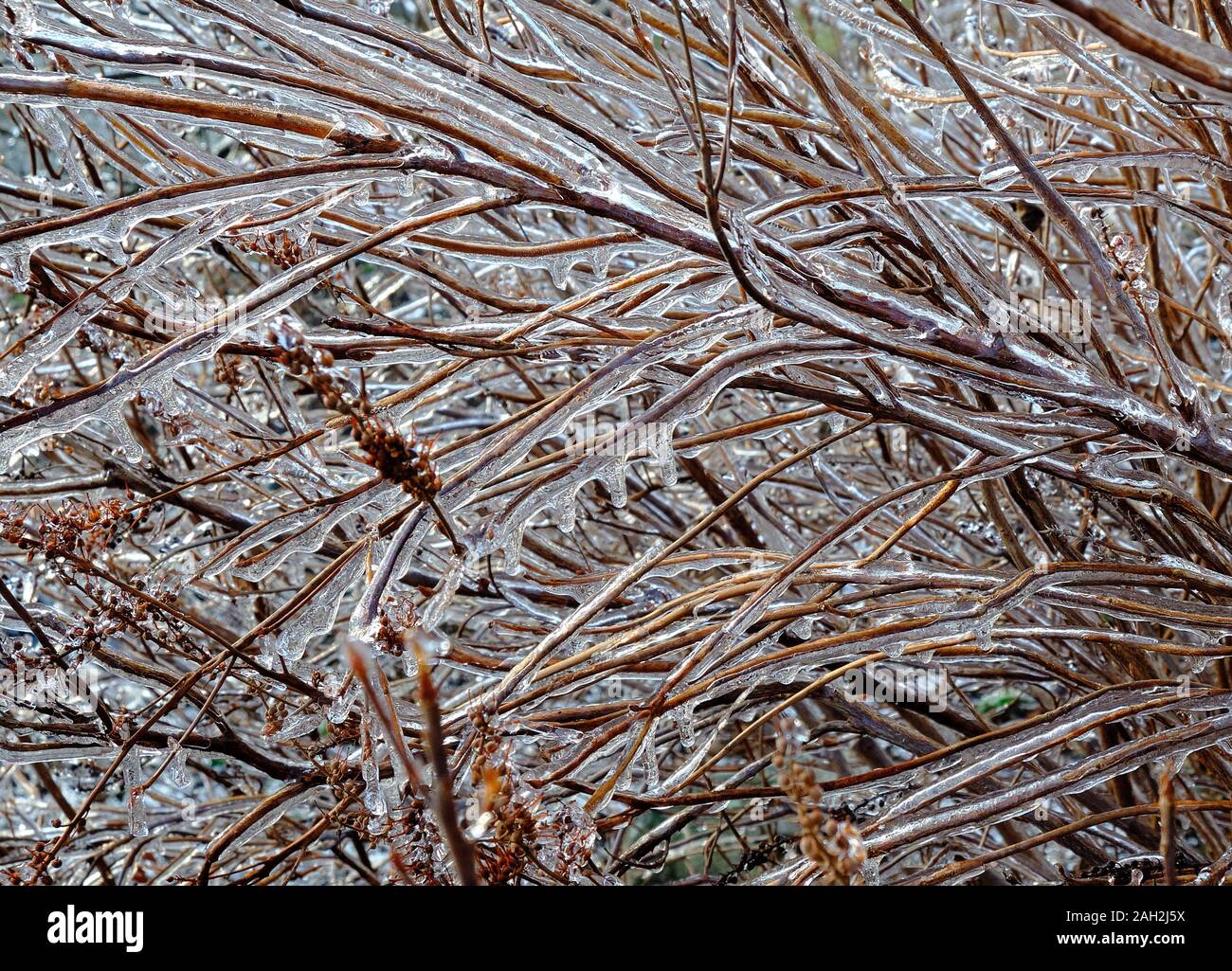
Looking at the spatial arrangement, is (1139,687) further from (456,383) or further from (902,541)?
(456,383)

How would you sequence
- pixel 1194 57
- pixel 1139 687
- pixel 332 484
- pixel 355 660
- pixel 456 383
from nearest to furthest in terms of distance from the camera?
pixel 355 660 < pixel 1194 57 < pixel 1139 687 < pixel 332 484 < pixel 456 383

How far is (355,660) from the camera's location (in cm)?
55

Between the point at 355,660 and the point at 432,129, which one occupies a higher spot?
the point at 432,129

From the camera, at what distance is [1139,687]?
1363 millimetres

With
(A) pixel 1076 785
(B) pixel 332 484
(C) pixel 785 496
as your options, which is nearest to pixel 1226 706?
(A) pixel 1076 785

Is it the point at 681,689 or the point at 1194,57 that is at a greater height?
the point at 1194,57

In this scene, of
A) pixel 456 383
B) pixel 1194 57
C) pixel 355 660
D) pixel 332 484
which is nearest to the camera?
pixel 355 660
